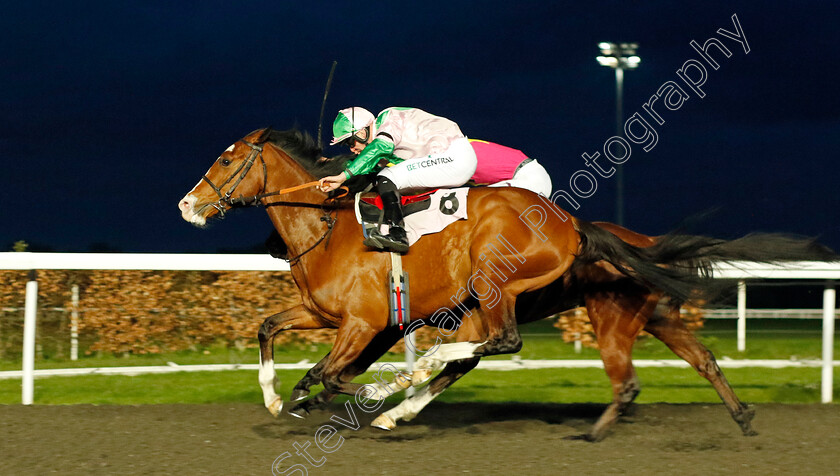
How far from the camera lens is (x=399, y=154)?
4.10 m

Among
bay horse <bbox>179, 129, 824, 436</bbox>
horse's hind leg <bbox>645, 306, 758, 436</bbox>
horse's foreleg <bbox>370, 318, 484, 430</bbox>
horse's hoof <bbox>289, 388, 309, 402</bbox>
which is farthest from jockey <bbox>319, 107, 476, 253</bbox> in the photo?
horse's hind leg <bbox>645, 306, 758, 436</bbox>

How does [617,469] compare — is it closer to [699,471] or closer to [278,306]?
[699,471]

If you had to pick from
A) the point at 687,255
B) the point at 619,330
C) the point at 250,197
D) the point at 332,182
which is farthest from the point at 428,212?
the point at 687,255

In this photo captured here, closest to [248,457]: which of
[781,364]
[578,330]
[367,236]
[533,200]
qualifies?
[367,236]

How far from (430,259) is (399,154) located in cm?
58

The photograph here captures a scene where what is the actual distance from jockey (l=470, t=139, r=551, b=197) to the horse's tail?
40 cm

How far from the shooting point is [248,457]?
3.42 m

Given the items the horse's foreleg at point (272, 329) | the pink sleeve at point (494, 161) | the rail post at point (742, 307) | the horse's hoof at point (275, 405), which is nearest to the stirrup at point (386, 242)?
the horse's foreleg at point (272, 329)

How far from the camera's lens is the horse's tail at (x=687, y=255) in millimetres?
3979

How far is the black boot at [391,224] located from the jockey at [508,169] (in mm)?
662

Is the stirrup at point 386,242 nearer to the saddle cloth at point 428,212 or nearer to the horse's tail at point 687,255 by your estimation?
the saddle cloth at point 428,212

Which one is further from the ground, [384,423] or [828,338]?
[828,338]

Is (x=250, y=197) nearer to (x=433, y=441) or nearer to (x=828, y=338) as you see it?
(x=433, y=441)

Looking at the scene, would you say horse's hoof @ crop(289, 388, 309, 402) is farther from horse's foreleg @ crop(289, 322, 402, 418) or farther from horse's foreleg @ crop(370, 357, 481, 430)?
horse's foreleg @ crop(370, 357, 481, 430)
